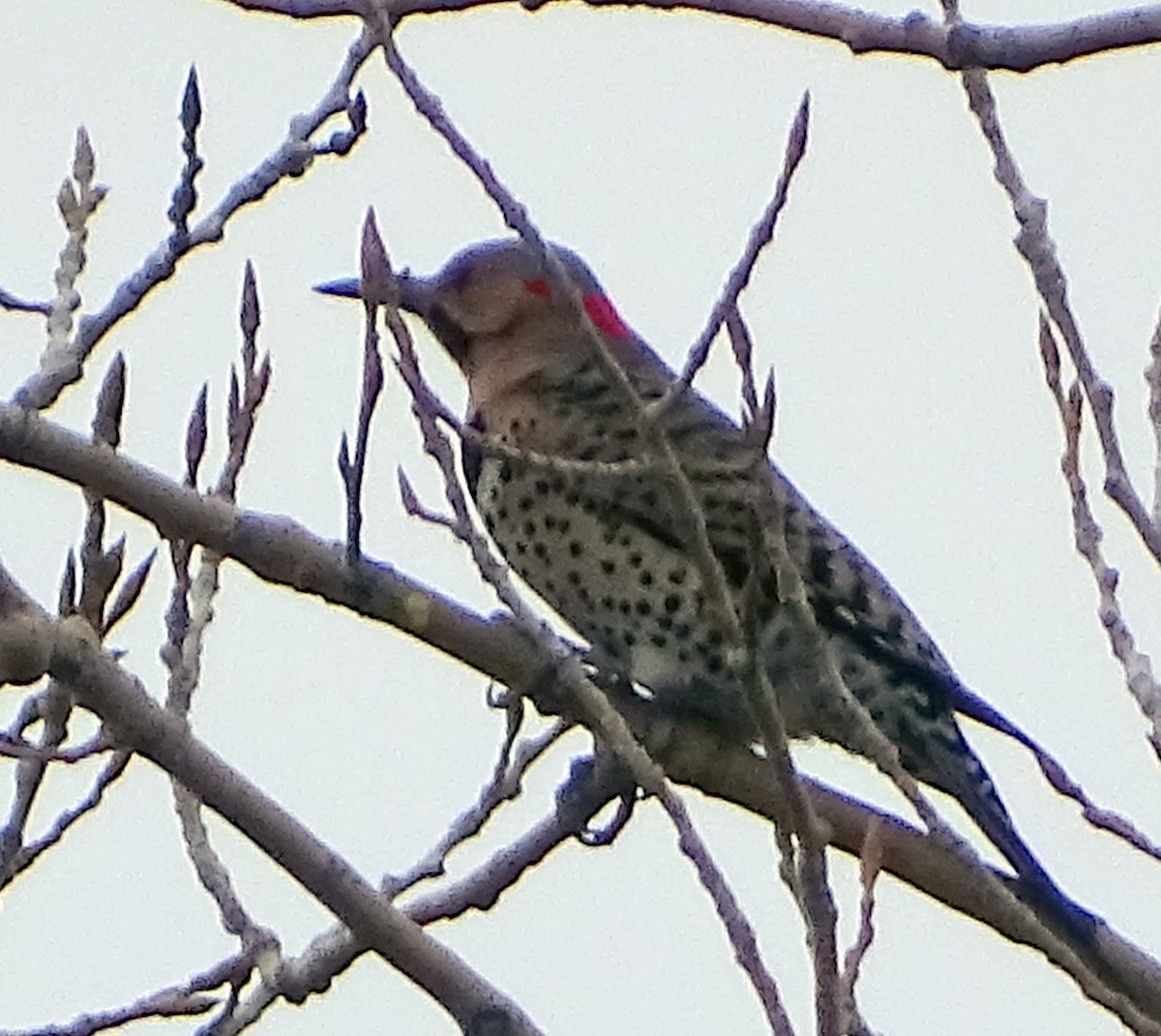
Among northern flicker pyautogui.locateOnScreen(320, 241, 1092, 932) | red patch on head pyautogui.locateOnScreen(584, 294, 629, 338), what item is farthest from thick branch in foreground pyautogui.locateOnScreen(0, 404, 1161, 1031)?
red patch on head pyautogui.locateOnScreen(584, 294, 629, 338)

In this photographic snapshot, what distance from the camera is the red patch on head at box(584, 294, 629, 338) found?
661 cm

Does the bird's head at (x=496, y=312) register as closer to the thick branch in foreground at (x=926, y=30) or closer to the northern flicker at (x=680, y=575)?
the northern flicker at (x=680, y=575)

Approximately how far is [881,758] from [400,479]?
0.85m

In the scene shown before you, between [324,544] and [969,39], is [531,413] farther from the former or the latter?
[969,39]

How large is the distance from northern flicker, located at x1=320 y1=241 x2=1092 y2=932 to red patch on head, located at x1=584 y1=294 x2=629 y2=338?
383 mm

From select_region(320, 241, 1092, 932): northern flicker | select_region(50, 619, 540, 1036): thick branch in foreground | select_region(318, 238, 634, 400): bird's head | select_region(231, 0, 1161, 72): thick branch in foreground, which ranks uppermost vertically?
select_region(318, 238, 634, 400): bird's head

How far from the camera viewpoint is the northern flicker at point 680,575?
17.0 feet

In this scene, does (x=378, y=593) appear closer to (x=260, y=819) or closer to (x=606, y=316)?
(x=260, y=819)

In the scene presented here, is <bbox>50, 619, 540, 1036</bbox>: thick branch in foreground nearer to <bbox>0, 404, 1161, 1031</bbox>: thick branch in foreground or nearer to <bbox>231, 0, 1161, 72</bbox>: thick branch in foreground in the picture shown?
<bbox>0, 404, 1161, 1031</bbox>: thick branch in foreground

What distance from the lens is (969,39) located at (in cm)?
331

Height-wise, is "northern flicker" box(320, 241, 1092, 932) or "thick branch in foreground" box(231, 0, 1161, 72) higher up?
"northern flicker" box(320, 241, 1092, 932)

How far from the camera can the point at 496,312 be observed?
633 centimetres

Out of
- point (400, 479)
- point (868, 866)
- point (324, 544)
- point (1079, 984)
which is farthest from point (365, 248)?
point (1079, 984)

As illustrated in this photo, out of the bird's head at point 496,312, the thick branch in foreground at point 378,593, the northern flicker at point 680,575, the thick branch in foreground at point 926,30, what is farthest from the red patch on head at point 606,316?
the thick branch in foreground at point 926,30
